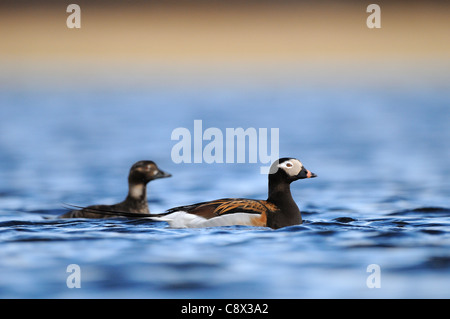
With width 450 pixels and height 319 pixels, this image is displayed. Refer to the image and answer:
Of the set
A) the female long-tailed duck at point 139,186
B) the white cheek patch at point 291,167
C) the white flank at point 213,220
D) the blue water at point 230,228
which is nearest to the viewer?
the blue water at point 230,228

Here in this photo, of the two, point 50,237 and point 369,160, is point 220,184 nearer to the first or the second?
point 369,160

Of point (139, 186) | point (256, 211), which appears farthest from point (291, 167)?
point (139, 186)

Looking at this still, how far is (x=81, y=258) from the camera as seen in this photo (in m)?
9.57

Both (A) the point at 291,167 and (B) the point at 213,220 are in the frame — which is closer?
(B) the point at 213,220

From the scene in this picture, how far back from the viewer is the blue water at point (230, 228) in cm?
873

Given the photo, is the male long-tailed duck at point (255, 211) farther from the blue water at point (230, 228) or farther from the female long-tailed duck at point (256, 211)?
the blue water at point (230, 228)

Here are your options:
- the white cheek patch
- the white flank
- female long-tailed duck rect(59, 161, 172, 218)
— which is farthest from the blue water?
female long-tailed duck rect(59, 161, 172, 218)

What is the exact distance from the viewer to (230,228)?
11055mm

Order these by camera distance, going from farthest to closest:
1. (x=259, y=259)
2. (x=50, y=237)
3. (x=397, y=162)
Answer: (x=397, y=162)
(x=50, y=237)
(x=259, y=259)

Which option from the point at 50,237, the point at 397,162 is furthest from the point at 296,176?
the point at 397,162

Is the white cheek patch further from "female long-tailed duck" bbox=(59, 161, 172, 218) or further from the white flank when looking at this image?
"female long-tailed duck" bbox=(59, 161, 172, 218)

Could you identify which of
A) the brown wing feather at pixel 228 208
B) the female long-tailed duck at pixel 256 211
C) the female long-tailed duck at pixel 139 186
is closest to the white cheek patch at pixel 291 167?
the female long-tailed duck at pixel 256 211

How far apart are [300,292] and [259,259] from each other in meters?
1.15

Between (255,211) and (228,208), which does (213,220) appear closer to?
(228,208)
